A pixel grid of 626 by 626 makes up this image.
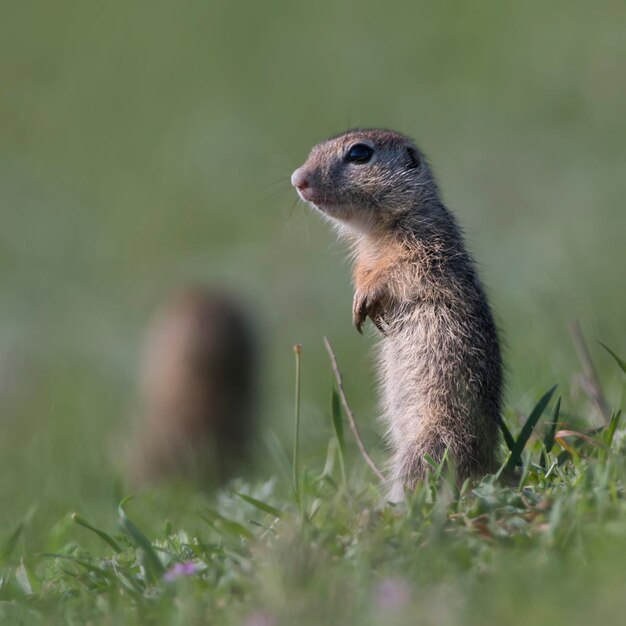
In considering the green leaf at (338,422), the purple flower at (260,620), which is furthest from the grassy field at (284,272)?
the green leaf at (338,422)

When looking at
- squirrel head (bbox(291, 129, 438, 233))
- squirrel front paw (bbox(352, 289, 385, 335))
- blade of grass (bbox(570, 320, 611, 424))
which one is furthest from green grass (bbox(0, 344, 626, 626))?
squirrel head (bbox(291, 129, 438, 233))

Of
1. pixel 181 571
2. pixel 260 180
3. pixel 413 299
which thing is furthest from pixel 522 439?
pixel 260 180

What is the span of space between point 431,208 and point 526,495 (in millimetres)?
2031

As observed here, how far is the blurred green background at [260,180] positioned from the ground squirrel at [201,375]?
375 millimetres

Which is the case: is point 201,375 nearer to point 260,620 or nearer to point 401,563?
point 401,563

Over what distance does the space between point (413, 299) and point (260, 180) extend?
16643 millimetres

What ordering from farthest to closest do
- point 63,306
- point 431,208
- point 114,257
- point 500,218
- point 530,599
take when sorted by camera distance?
point 114,257 < point 63,306 < point 500,218 < point 431,208 < point 530,599

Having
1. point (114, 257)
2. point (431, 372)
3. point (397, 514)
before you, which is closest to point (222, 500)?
point (431, 372)

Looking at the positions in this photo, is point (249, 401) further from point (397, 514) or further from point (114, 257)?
point (114, 257)

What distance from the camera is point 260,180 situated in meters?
21.9

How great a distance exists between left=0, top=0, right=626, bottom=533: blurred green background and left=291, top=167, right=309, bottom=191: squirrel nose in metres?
1.38

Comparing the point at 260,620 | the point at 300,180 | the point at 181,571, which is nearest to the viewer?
the point at 260,620

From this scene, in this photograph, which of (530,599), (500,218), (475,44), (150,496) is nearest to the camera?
(530,599)

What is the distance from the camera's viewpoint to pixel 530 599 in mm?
3240
